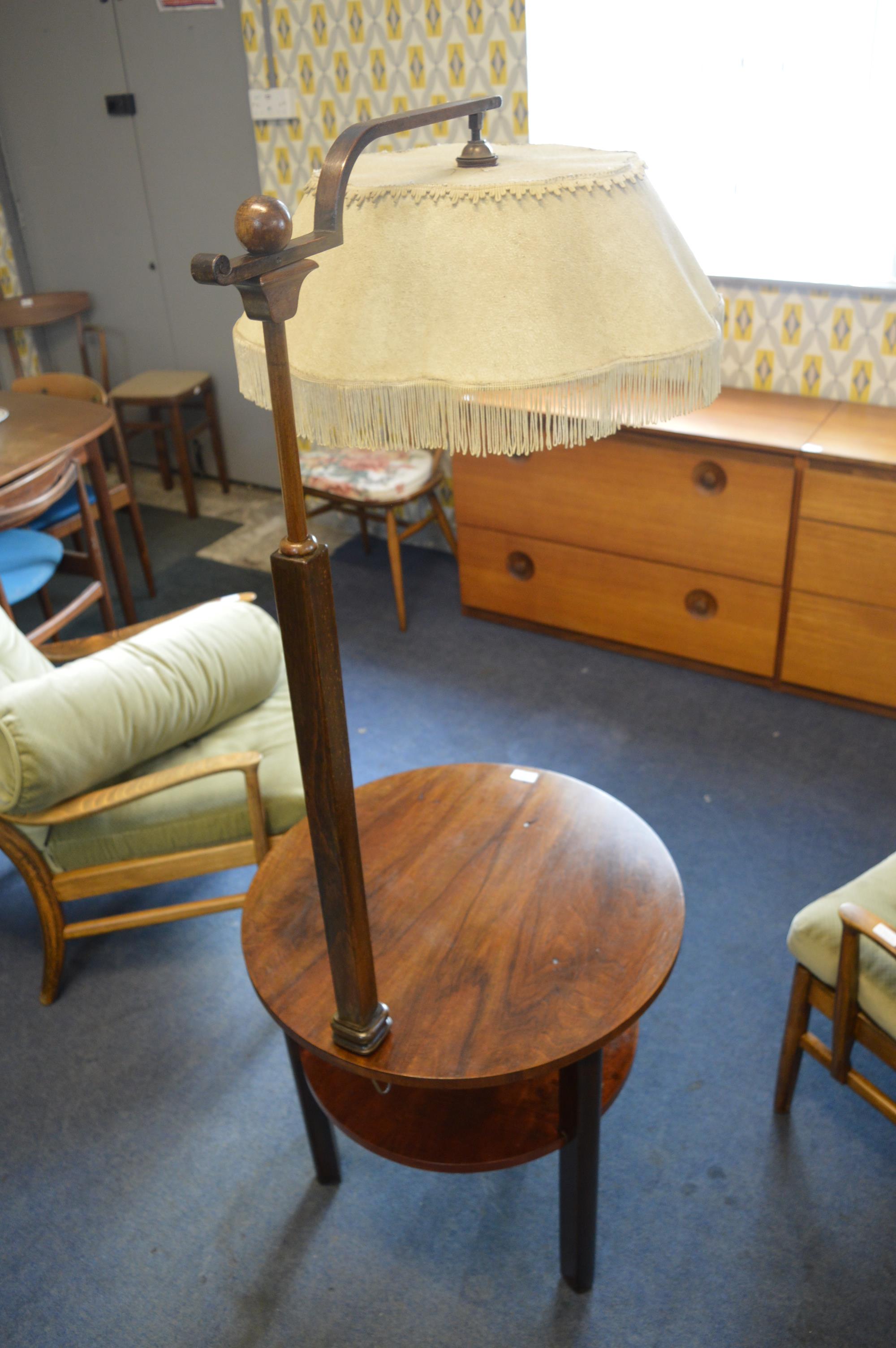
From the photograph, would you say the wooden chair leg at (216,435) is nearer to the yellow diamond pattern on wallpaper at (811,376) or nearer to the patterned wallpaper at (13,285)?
the patterned wallpaper at (13,285)

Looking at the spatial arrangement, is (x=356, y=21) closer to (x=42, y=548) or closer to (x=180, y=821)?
(x=42, y=548)

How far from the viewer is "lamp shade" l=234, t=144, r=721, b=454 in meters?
1.00

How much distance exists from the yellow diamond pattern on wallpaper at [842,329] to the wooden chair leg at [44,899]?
2.60 meters

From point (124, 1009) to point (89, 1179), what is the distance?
1.32ft

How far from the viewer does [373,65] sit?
3.55 metres

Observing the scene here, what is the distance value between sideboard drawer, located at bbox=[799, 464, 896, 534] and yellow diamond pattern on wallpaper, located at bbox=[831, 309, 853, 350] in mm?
568

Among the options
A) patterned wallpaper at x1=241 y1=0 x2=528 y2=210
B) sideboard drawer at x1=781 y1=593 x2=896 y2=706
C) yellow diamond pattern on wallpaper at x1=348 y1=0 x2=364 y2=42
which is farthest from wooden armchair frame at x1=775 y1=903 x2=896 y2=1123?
yellow diamond pattern on wallpaper at x1=348 y1=0 x2=364 y2=42

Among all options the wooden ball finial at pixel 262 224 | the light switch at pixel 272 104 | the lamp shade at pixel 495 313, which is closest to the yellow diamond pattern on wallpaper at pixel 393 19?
the light switch at pixel 272 104

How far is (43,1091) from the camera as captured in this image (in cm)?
217

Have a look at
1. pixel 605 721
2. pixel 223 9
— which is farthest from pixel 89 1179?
pixel 223 9

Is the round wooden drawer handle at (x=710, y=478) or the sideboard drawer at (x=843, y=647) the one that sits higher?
the round wooden drawer handle at (x=710, y=478)

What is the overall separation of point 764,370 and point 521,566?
968 millimetres

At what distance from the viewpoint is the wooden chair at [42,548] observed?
301cm

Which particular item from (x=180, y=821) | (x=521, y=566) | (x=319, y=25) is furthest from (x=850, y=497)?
(x=319, y=25)
